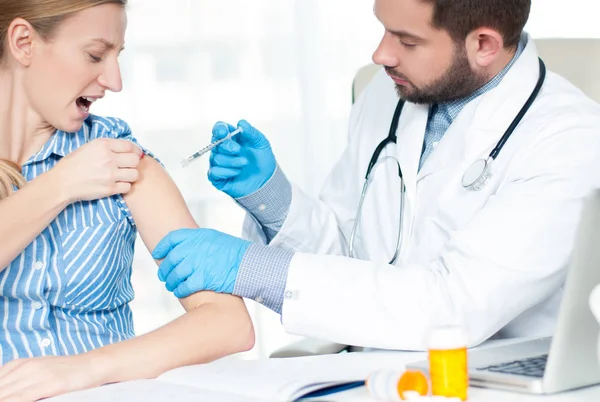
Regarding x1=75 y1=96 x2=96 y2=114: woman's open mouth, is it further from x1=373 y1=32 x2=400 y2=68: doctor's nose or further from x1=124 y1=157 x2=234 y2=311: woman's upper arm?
x1=373 y1=32 x2=400 y2=68: doctor's nose

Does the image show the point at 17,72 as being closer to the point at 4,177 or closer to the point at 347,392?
the point at 4,177

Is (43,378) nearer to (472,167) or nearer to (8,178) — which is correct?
(8,178)

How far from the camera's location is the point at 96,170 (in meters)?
1.54

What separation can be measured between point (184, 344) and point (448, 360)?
0.49 m

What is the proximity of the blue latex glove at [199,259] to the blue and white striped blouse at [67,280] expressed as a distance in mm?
150

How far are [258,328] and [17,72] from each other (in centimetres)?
182

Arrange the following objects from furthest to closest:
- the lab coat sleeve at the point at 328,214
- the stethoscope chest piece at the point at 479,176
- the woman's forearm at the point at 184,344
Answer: the lab coat sleeve at the point at 328,214 < the stethoscope chest piece at the point at 479,176 < the woman's forearm at the point at 184,344

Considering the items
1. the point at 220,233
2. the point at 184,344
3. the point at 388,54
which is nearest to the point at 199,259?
the point at 220,233

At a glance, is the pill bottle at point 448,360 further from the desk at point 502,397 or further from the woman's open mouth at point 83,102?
the woman's open mouth at point 83,102

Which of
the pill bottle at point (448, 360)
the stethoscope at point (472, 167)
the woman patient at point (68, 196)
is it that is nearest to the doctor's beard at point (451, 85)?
the stethoscope at point (472, 167)

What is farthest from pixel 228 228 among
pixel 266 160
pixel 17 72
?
pixel 17 72

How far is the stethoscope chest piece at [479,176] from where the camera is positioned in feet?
5.51

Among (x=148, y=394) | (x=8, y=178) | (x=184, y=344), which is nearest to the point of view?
(x=148, y=394)

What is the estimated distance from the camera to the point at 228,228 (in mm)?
3295
